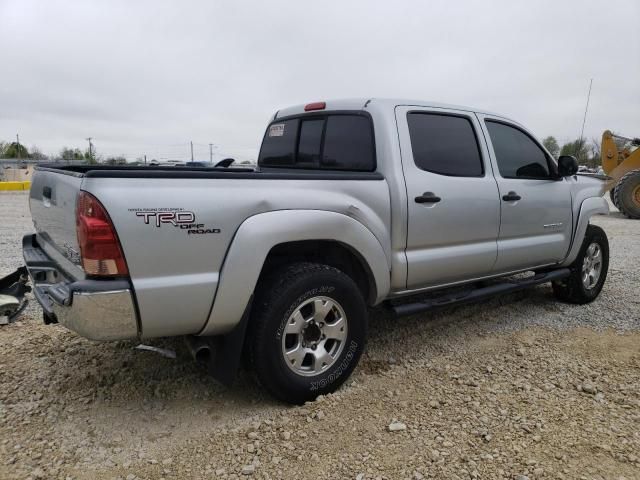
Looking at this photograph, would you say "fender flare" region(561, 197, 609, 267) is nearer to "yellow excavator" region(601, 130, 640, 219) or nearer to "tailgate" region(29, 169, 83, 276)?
"tailgate" region(29, 169, 83, 276)

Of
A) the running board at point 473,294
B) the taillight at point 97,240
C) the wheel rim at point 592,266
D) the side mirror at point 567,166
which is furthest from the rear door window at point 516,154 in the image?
the taillight at point 97,240

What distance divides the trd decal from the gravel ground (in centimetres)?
116

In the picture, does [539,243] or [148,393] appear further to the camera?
[539,243]

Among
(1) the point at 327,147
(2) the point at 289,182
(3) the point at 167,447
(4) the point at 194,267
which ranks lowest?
(3) the point at 167,447

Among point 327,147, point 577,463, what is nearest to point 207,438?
point 577,463

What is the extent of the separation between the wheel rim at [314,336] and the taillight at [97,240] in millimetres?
1028

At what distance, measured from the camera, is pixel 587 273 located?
5348 mm

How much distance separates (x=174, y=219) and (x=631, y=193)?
577 inches

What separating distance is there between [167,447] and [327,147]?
2364mm

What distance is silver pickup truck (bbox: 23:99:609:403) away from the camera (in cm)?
249

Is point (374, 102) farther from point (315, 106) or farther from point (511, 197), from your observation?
point (511, 197)

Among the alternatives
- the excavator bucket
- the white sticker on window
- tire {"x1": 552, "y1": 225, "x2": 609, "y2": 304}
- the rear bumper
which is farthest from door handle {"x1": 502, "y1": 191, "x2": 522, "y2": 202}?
the excavator bucket

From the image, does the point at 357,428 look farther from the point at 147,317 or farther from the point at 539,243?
the point at 539,243

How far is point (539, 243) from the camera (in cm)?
458
